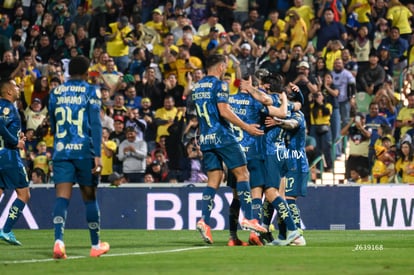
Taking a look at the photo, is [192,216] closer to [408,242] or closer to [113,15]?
[408,242]

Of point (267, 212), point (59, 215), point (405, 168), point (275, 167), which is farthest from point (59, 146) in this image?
point (405, 168)

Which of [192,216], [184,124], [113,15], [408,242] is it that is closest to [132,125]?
[184,124]

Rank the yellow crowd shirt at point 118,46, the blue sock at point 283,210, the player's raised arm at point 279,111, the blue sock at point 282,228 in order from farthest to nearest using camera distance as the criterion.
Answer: the yellow crowd shirt at point 118,46 → the blue sock at point 282,228 → the player's raised arm at point 279,111 → the blue sock at point 283,210

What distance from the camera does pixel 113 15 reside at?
3028 centimetres

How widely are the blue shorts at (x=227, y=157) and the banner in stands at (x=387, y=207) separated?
7968 millimetres

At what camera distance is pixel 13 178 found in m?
16.9

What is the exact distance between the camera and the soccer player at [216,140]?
604 inches

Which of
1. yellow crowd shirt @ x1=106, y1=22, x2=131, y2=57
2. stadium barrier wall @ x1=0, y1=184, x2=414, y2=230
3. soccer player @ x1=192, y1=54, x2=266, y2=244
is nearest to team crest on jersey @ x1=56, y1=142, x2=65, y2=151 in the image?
soccer player @ x1=192, y1=54, x2=266, y2=244

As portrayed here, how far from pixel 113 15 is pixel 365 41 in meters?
6.90

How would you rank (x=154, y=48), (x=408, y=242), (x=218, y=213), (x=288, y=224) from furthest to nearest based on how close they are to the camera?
1. (x=154, y=48)
2. (x=218, y=213)
3. (x=408, y=242)
4. (x=288, y=224)


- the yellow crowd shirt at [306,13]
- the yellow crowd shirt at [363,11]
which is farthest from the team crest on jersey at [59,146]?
the yellow crowd shirt at [363,11]

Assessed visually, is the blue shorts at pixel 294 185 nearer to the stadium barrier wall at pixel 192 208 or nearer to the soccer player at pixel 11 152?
the soccer player at pixel 11 152

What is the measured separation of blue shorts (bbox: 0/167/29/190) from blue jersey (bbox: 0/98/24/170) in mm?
81

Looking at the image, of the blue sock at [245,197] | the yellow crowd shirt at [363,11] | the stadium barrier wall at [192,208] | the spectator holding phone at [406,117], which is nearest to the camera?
the blue sock at [245,197]
